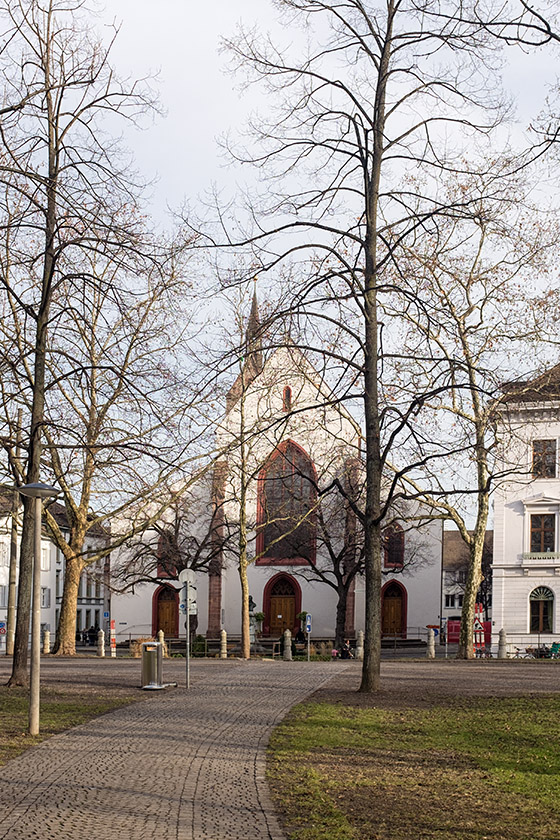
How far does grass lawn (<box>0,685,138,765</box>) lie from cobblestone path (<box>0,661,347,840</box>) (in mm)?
269

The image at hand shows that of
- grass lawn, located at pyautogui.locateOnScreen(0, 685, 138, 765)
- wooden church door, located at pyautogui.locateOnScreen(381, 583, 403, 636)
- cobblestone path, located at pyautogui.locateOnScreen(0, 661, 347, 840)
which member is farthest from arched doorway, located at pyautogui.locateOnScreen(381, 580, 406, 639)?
cobblestone path, located at pyautogui.locateOnScreen(0, 661, 347, 840)

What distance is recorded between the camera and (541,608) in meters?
50.7

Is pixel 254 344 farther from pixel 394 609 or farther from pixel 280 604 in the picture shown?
pixel 394 609

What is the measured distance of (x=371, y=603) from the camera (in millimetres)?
18750

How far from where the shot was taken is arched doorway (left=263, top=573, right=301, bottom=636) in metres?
60.1

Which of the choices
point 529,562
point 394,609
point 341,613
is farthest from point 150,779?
point 394,609

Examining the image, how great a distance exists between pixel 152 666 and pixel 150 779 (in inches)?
425

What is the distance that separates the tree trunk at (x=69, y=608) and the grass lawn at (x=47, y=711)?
628 inches

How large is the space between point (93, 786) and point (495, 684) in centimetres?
1389

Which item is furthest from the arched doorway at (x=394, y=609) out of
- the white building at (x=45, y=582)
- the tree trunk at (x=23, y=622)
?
the tree trunk at (x=23, y=622)

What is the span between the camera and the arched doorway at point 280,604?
60.1 meters

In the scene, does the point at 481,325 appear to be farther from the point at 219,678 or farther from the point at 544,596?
the point at 544,596

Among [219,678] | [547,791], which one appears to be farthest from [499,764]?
[219,678]

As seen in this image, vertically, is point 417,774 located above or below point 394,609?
above
